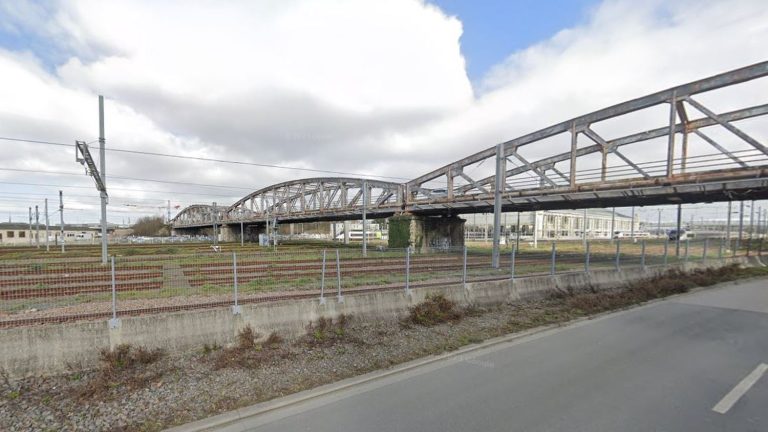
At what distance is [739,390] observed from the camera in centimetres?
454

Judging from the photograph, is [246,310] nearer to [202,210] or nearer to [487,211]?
[487,211]

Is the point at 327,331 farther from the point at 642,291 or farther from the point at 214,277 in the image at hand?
the point at 642,291

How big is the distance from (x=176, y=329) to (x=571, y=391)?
6319mm

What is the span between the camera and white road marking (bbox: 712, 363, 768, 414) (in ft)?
13.3

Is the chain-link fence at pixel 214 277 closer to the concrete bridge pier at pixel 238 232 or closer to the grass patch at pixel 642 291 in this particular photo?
the grass patch at pixel 642 291

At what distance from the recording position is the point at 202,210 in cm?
10912

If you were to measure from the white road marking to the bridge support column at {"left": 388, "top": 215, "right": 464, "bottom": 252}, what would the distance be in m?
24.0

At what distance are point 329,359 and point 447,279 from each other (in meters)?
5.89

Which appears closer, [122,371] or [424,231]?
[122,371]

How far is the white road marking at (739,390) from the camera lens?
406 cm

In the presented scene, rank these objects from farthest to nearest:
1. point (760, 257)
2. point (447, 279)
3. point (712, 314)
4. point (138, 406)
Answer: point (760, 257) → point (447, 279) → point (712, 314) → point (138, 406)

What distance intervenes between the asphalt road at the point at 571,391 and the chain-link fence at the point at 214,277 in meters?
3.20

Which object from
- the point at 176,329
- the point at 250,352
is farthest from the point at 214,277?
Result: the point at 250,352

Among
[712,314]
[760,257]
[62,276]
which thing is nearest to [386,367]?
[62,276]
